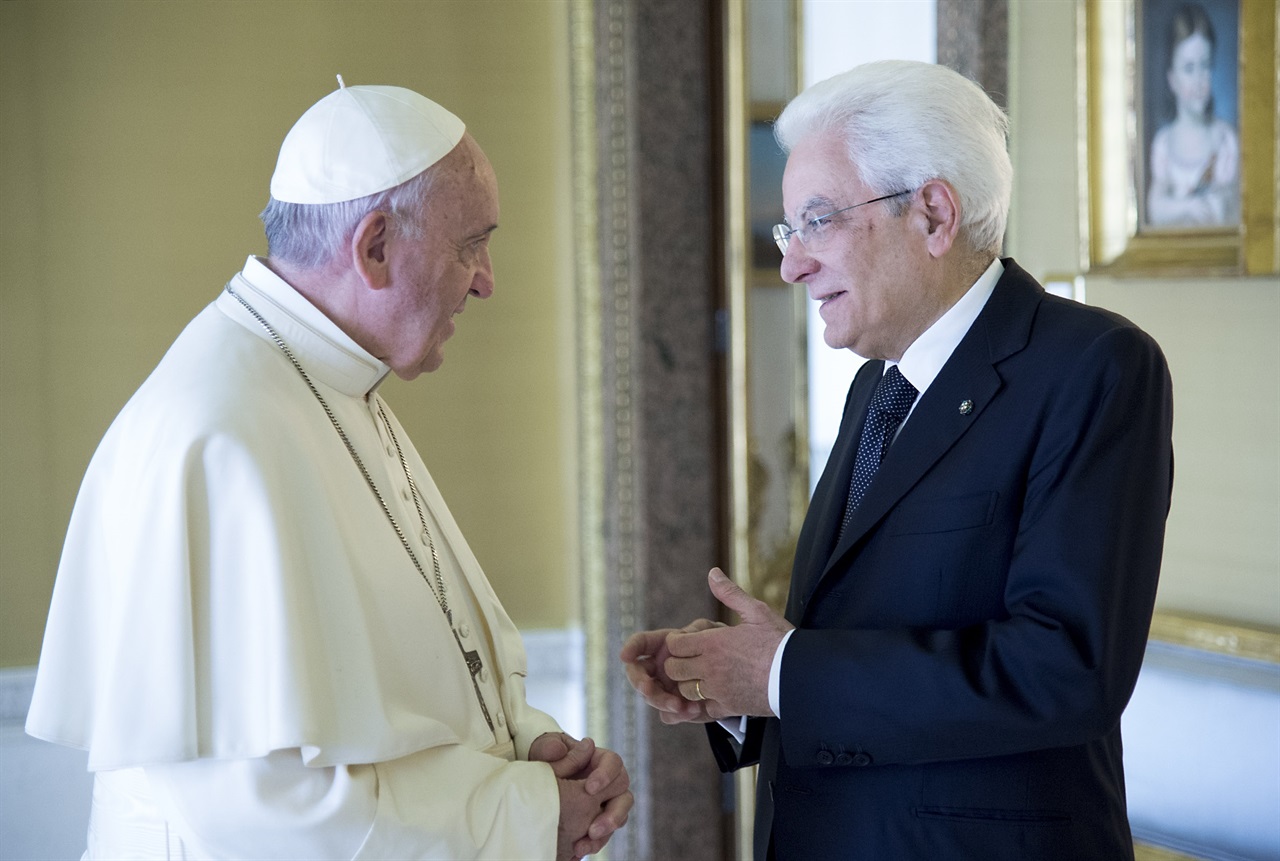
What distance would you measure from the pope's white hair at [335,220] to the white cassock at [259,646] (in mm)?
69

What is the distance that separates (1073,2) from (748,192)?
1.47 metres

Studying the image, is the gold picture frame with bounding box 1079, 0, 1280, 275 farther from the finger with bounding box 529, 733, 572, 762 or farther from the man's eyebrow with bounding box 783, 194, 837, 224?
the finger with bounding box 529, 733, 572, 762

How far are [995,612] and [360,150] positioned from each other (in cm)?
123

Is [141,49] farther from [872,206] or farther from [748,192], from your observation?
[872,206]

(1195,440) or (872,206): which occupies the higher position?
(872,206)

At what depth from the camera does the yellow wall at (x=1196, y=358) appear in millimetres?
2674

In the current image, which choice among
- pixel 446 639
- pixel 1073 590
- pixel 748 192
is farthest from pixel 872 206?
pixel 748 192

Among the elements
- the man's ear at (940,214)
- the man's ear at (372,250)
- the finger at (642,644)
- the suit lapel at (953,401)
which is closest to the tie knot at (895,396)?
the suit lapel at (953,401)

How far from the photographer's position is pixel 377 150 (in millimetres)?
1987

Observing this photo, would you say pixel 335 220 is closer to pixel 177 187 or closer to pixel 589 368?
pixel 177 187

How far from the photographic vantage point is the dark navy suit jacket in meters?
1.69

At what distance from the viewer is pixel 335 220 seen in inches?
77.7

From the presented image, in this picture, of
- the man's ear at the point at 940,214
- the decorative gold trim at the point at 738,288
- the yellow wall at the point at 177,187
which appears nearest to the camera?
the man's ear at the point at 940,214

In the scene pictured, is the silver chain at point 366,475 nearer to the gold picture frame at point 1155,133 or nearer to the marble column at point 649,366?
the gold picture frame at point 1155,133
